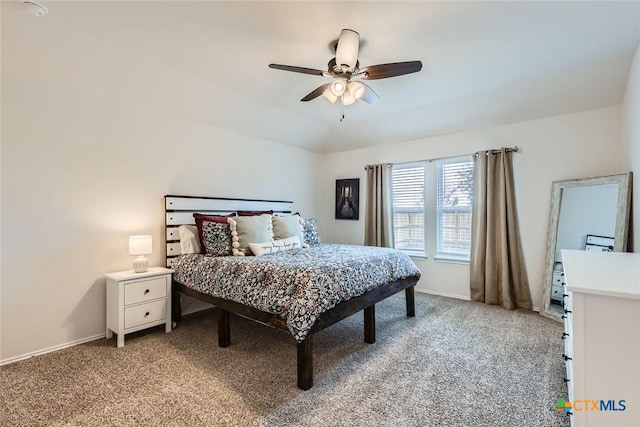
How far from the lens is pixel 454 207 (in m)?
4.18

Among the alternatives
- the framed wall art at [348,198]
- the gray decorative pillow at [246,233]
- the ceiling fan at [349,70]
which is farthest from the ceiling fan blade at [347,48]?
the framed wall art at [348,198]

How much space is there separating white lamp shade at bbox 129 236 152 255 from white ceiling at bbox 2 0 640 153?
161 cm

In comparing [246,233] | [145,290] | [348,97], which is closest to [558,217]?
[348,97]

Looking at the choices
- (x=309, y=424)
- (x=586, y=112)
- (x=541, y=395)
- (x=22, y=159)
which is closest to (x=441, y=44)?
(x=586, y=112)

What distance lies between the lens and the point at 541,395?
1.88 metres

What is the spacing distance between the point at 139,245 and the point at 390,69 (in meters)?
2.74

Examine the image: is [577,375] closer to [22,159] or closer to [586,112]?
[586,112]

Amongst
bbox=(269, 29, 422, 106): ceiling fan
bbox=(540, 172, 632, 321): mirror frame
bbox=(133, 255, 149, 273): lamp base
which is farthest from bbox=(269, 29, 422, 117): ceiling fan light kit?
bbox=(540, 172, 632, 321): mirror frame

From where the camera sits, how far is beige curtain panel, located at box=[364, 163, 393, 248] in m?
4.64

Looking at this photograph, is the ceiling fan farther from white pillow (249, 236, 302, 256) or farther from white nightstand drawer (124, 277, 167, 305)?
white nightstand drawer (124, 277, 167, 305)

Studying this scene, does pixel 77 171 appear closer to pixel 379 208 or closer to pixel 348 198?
pixel 348 198

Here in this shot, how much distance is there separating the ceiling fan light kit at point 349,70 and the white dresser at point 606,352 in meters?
1.74

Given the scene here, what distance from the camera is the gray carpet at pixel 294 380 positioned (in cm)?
170

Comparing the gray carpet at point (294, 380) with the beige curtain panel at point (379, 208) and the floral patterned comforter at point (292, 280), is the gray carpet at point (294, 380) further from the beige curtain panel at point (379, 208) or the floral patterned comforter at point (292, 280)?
the beige curtain panel at point (379, 208)
